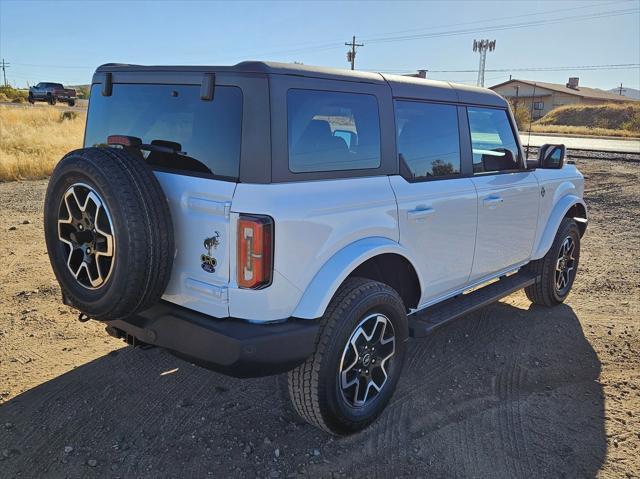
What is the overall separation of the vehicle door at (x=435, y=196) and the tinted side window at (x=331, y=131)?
0.24 m

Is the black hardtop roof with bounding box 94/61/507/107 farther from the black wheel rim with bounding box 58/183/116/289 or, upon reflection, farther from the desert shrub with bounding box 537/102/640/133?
the desert shrub with bounding box 537/102/640/133

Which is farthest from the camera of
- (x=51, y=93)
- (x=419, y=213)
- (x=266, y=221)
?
(x=51, y=93)

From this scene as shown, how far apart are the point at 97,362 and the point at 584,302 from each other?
456cm

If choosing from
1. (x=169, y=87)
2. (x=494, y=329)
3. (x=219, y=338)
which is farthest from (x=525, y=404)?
(x=169, y=87)

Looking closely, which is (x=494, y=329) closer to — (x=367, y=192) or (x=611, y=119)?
(x=367, y=192)

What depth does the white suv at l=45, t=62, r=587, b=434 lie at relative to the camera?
2484mm

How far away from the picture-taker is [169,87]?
2.85 m

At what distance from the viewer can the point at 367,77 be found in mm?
3111

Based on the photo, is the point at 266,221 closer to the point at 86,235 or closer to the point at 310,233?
the point at 310,233

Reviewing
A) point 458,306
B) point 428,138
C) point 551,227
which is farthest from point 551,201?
point 428,138

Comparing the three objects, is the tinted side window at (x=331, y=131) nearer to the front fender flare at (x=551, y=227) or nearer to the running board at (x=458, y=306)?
the running board at (x=458, y=306)

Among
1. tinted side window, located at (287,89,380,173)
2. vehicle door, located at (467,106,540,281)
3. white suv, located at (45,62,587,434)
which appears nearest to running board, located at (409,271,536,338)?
white suv, located at (45,62,587,434)

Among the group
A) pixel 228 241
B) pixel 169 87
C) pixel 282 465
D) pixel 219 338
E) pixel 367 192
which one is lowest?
pixel 282 465

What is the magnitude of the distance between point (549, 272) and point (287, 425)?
9.96ft
